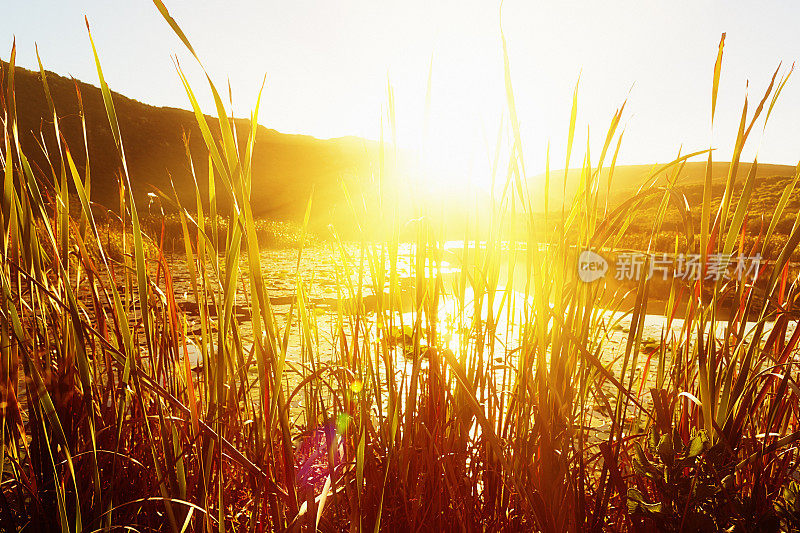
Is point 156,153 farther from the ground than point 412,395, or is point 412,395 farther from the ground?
point 156,153

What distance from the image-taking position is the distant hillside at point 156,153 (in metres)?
19.0

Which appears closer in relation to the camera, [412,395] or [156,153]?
[412,395]

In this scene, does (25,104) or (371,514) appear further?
(25,104)

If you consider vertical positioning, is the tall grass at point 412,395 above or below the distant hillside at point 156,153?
below

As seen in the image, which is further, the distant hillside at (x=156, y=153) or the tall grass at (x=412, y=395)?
the distant hillside at (x=156, y=153)

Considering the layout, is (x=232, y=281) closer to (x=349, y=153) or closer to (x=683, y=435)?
(x=683, y=435)

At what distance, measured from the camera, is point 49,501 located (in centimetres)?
59

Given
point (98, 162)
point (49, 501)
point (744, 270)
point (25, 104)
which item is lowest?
point (49, 501)

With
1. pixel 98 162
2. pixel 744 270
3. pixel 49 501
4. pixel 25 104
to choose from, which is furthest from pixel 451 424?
pixel 25 104

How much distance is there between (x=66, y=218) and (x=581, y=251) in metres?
0.56

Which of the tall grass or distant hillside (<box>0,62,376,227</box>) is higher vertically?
distant hillside (<box>0,62,376,227</box>)

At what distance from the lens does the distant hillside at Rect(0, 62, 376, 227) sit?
1905 cm

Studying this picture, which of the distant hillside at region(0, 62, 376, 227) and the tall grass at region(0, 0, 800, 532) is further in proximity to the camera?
the distant hillside at region(0, 62, 376, 227)

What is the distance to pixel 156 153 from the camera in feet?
70.0
